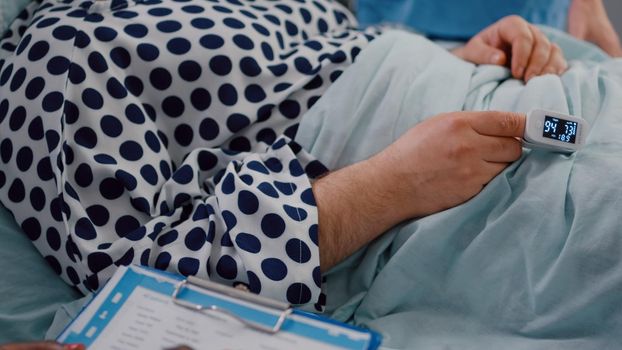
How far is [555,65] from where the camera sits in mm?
900

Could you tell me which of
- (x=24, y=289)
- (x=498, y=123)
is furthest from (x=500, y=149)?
(x=24, y=289)

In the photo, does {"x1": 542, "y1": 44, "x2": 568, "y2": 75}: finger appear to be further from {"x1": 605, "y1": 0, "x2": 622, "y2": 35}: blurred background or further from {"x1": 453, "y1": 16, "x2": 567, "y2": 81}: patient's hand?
{"x1": 605, "y1": 0, "x2": 622, "y2": 35}: blurred background

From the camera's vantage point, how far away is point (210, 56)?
2.67ft

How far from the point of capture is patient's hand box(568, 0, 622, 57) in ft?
4.13

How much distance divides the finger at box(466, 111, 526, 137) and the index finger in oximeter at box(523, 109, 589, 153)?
0.06 feet

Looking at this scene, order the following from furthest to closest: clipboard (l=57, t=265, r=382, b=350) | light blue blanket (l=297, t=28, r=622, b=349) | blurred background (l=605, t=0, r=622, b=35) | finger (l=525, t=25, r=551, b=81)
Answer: blurred background (l=605, t=0, r=622, b=35)
finger (l=525, t=25, r=551, b=81)
light blue blanket (l=297, t=28, r=622, b=349)
clipboard (l=57, t=265, r=382, b=350)

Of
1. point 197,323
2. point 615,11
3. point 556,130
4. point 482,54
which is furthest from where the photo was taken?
point 615,11

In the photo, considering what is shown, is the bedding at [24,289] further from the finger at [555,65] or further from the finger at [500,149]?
the finger at [555,65]

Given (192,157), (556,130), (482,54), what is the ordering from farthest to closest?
(482,54) → (192,157) → (556,130)

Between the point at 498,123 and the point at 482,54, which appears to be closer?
the point at 498,123

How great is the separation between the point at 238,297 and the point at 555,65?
24.7 inches

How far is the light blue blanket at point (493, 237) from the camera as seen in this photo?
0.62 meters

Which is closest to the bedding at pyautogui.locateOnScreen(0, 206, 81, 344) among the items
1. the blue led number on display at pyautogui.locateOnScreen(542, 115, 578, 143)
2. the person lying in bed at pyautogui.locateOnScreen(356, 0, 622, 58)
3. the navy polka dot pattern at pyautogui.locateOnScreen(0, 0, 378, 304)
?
the navy polka dot pattern at pyautogui.locateOnScreen(0, 0, 378, 304)

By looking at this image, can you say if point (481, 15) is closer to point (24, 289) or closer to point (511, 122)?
point (511, 122)
